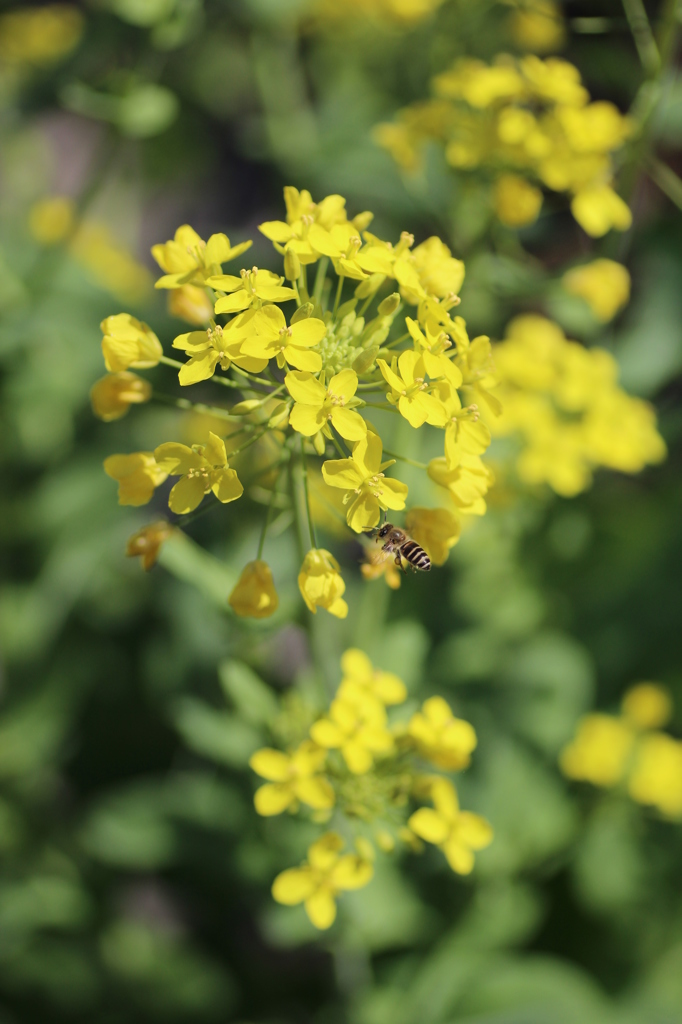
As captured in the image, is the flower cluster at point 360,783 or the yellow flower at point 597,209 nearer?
the flower cluster at point 360,783

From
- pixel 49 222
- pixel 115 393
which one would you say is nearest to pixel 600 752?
pixel 115 393

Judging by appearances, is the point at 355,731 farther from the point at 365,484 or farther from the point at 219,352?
the point at 219,352

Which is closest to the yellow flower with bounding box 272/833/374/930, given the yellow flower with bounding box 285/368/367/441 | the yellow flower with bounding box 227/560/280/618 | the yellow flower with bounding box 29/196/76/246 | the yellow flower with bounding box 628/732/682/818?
the yellow flower with bounding box 227/560/280/618

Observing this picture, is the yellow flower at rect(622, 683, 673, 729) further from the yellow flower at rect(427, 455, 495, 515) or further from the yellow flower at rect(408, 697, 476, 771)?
the yellow flower at rect(427, 455, 495, 515)

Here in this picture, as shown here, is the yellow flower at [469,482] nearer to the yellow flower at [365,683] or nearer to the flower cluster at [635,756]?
the yellow flower at [365,683]

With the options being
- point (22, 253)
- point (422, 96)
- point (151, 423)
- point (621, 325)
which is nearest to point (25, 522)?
point (151, 423)

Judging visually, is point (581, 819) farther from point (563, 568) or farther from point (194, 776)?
point (194, 776)

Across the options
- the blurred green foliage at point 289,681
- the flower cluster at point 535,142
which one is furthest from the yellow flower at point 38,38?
the flower cluster at point 535,142
